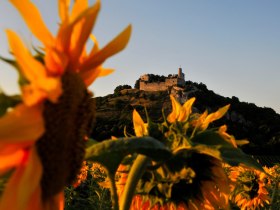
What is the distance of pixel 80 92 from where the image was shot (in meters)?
0.93

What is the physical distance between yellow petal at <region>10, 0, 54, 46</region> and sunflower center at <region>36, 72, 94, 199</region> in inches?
3.0

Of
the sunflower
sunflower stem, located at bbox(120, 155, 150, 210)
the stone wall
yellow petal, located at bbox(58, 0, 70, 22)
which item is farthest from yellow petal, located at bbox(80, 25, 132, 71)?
the stone wall

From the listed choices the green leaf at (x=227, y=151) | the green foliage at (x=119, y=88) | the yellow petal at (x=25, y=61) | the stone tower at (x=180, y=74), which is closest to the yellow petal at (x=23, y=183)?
the yellow petal at (x=25, y=61)

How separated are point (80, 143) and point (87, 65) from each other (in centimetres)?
16

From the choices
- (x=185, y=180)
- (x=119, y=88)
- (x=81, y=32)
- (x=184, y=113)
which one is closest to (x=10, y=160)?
(x=81, y=32)

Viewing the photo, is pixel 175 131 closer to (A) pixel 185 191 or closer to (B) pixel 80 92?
(A) pixel 185 191

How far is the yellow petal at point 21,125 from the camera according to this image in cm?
74

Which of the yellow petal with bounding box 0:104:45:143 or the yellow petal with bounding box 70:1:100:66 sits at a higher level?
the yellow petal with bounding box 70:1:100:66

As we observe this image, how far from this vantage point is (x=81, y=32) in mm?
911

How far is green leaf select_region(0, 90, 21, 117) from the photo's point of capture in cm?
86

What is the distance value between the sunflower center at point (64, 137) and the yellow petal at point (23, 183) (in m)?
0.03

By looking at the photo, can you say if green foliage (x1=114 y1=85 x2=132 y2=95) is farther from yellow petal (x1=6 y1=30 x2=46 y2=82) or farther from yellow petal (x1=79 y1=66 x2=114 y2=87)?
yellow petal (x1=6 y1=30 x2=46 y2=82)

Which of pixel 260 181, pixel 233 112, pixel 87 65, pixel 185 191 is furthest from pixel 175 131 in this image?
pixel 233 112

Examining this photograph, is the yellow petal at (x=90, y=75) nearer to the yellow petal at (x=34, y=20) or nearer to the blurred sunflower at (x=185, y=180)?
the yellow petal at (x=34, y=20)
